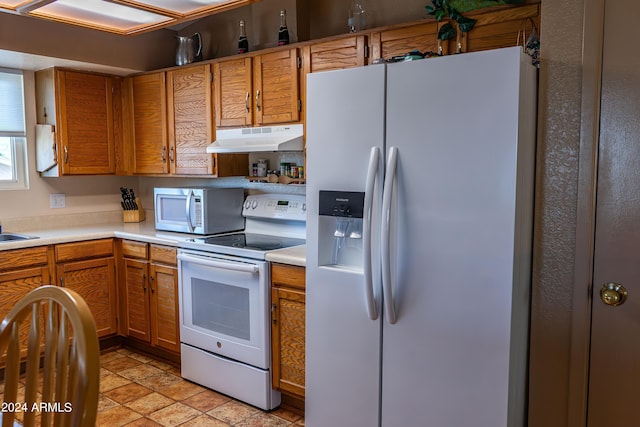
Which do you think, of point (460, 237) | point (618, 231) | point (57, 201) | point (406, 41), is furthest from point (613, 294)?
point (57, 201)

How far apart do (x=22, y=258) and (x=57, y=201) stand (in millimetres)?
931

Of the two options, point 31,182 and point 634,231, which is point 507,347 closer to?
point 634,231

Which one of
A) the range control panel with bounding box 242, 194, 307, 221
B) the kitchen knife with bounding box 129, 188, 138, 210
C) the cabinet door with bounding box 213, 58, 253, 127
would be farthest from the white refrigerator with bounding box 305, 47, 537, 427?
the kitchen knife with bounding box 129, 188, 138, 210

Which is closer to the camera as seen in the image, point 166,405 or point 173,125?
point 166,405

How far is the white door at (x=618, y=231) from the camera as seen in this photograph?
1765mm

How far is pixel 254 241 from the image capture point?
3232mm

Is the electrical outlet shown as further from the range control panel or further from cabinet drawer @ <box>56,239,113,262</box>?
the range control panel

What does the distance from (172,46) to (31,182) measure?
1.51 m

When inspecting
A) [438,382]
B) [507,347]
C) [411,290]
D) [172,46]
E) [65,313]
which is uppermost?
[172,46]

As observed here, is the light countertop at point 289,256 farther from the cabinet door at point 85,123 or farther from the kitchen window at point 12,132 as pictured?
the kitchen window at point 12,132

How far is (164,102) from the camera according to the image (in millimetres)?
3834

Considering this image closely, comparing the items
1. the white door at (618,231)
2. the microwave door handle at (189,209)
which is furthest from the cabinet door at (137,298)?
the white door at (618,231)

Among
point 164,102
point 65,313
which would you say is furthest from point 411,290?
point 164,102

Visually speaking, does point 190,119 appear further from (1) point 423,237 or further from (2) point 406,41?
(1) point 423,237
